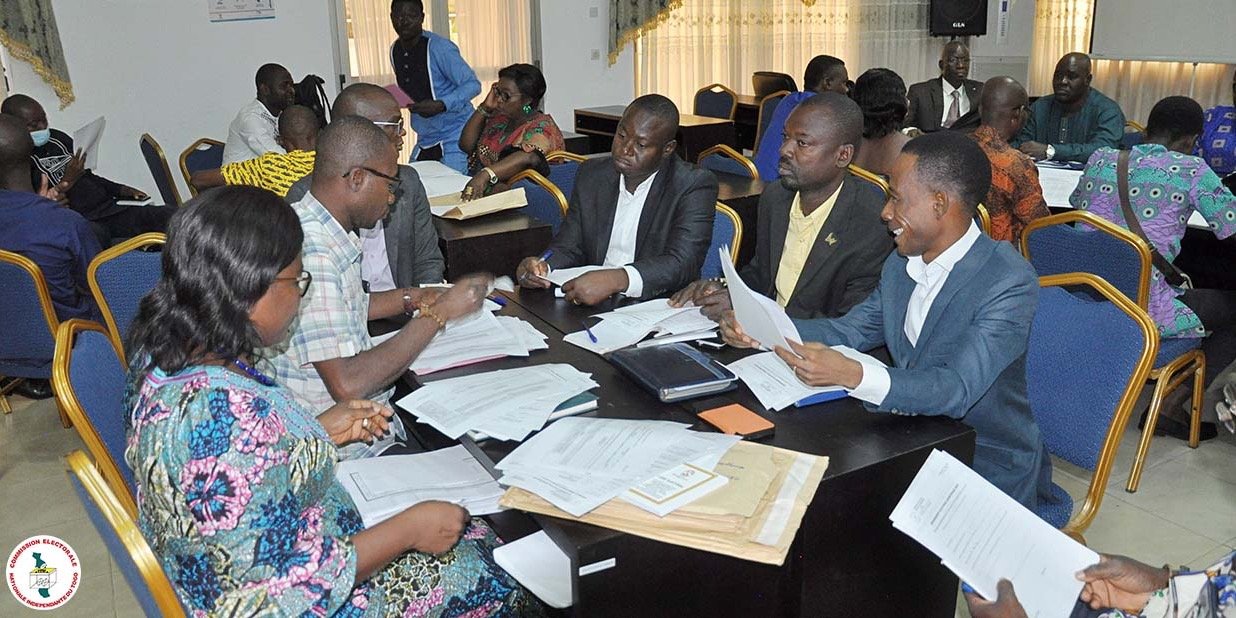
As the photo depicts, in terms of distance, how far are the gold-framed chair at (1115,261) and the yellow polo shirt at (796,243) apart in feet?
2.67

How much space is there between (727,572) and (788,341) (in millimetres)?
512

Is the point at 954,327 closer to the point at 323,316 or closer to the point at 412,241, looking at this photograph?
the point at 323,316

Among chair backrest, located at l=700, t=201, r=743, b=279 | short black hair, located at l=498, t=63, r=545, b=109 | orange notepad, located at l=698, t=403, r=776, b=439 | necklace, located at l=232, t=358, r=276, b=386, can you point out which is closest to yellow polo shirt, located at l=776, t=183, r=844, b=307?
chair backrest, located at l=700, t=201, r=743, b=279

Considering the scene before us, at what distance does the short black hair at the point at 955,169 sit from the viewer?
6.55 feet

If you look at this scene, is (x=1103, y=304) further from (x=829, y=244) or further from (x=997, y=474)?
(x=829, y=244)

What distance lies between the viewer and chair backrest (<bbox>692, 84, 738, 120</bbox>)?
741cm

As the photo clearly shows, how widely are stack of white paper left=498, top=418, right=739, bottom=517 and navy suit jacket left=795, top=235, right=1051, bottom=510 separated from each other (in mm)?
439

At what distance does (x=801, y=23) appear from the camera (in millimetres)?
8766

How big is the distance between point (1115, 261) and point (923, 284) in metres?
1.41

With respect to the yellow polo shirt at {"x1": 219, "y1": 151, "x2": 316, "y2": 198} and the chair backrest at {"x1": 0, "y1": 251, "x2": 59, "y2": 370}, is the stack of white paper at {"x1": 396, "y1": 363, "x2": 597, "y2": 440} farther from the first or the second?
the yellow polo shirt at {"x1": 219, "y1": 151, "x2": 316, "y2": 198}

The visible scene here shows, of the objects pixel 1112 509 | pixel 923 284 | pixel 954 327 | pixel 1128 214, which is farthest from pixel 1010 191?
pixel 954 327

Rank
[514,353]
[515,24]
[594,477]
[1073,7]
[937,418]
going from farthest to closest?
1. [1073,7]
2. [515,24]
3. [514,353]
4. [937,418]
5. [594,477]

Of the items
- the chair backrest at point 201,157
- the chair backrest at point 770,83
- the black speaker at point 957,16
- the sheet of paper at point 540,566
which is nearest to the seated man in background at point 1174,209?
the sheet of paper at point 540,566

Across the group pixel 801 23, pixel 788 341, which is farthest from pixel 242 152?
pixel 801 23
